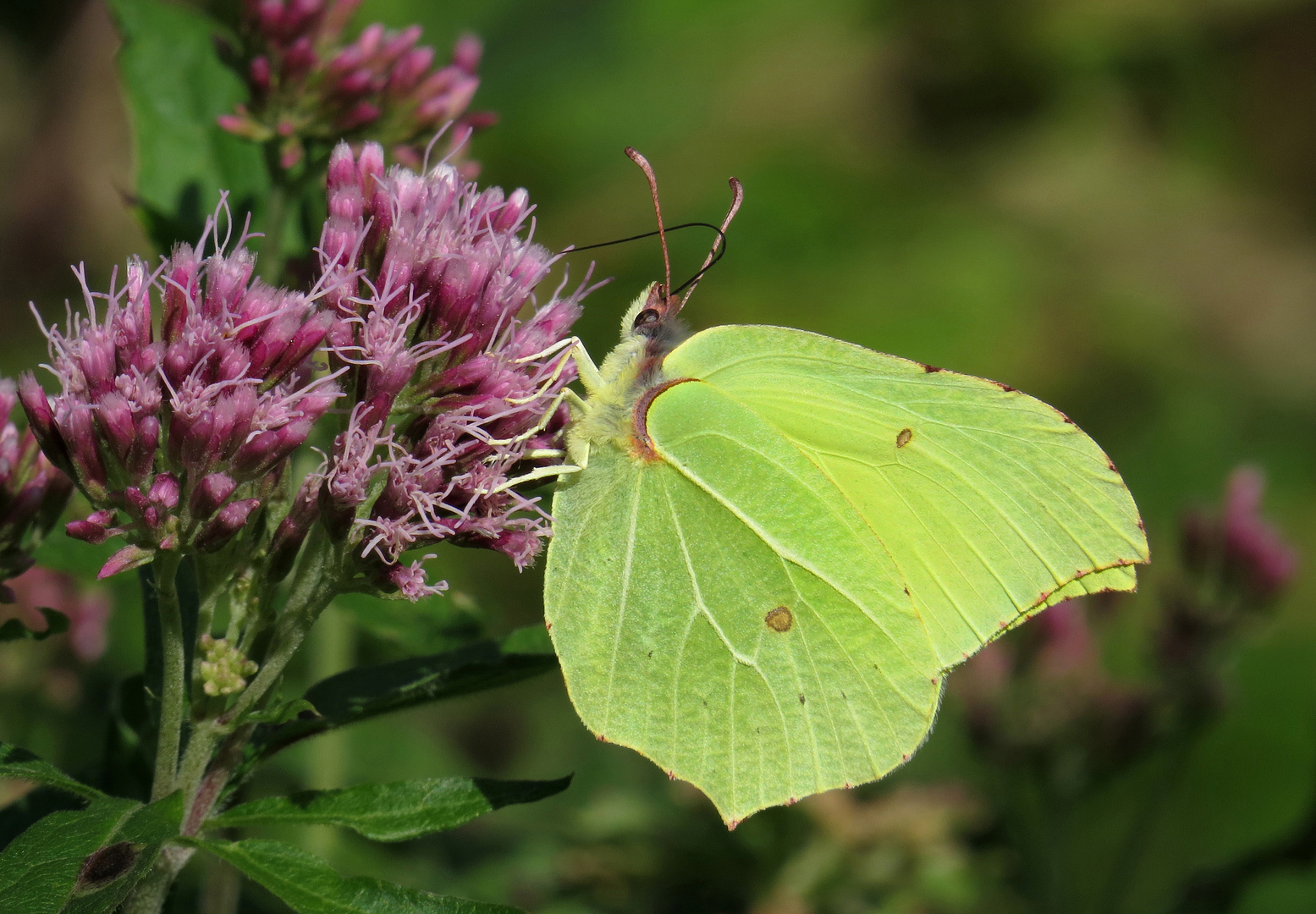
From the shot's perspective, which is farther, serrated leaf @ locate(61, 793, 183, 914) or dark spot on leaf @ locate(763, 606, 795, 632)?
dark spot on leaf @ locate(763, 606, 795, 632)

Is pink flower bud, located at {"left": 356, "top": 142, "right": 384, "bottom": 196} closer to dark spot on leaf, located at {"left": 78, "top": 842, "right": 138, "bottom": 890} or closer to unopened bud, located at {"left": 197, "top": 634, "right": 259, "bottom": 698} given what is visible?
unopened bud, located at {"left": 197, "top": 634, "right": 259, "bottom": 698}

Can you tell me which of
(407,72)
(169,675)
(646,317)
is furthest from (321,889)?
(407,72)

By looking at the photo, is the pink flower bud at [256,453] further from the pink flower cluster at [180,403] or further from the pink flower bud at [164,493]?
the pink flower bud at [164,493]

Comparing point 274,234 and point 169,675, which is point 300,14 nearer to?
point 274,234

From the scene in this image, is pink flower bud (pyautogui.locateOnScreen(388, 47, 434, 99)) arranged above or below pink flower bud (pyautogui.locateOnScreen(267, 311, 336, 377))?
above

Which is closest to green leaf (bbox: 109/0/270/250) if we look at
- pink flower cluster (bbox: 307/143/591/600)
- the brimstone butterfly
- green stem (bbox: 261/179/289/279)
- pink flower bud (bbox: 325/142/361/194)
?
green stem (bbox: 261/179/289/279)

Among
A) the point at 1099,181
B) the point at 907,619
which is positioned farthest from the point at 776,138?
the point at 907,619

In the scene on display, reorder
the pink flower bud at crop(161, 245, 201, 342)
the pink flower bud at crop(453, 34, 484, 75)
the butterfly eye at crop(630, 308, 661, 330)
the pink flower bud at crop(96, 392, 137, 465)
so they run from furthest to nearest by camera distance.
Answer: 1. the pink flower bud at crop(453, 34, 484, 75)
2. the butterfly eye at crop(630, 308, 661, 330)
3. the pink flower bud at crop(161, 245, 201, 342)
4. the pink flower bud at crop(96, 392, 137, 465)
